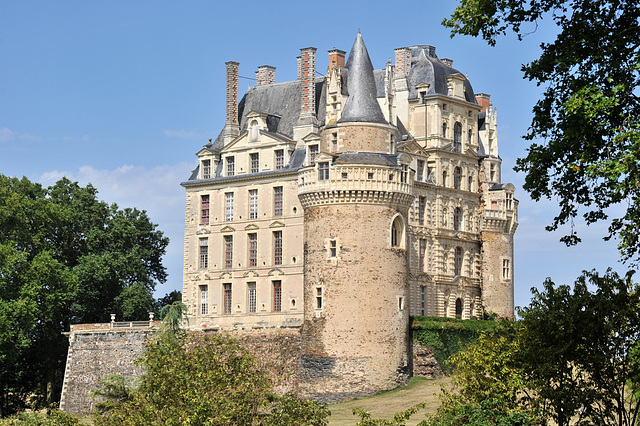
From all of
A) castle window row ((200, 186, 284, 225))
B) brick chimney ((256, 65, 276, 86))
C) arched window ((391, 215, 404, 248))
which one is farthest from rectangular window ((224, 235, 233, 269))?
arched window ((391, 215, 404, 248))

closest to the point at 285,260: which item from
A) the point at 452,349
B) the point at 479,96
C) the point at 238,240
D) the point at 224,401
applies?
the point at 238,240

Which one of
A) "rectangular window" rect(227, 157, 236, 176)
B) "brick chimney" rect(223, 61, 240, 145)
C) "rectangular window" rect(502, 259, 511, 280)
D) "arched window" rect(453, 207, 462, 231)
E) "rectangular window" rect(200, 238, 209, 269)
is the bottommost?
"rectangular window" rect(502, 259, 511, 280)

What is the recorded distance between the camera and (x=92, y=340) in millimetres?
67750

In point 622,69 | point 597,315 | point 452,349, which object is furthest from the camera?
point 452,349

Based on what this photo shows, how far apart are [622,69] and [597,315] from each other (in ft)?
31.6

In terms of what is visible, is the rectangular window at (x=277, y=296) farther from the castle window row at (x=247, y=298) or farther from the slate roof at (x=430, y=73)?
the slate roof at (x=430, y=73)

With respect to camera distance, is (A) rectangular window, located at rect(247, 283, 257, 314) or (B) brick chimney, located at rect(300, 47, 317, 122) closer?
(A) rectangular window, located at rect(247, 283, 257, 314)

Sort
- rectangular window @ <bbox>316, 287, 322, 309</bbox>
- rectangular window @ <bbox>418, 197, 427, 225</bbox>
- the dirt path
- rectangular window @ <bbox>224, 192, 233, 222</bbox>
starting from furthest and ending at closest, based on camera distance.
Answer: rectangular window @ <bbox>224, 192, 233, 222</bbox> → rectangular window @ <bbox>418, 197, 427, 225</bbox> → rectangular window @ <bbox>316, 287, 322, 309</bbox> → the dirt path

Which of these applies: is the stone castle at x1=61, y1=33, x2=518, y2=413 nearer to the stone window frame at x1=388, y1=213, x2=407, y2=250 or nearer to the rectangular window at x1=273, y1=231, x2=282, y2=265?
the rectangular window at x1=273, y1=231, x2=282, y2=265

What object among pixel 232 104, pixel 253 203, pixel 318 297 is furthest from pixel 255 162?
pixel 318 297

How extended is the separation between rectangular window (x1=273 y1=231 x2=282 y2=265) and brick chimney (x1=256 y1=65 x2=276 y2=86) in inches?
443

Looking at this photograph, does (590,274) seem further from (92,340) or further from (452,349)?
(92,340)

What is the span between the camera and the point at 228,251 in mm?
68312

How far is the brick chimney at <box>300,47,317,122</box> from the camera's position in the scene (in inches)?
2655
